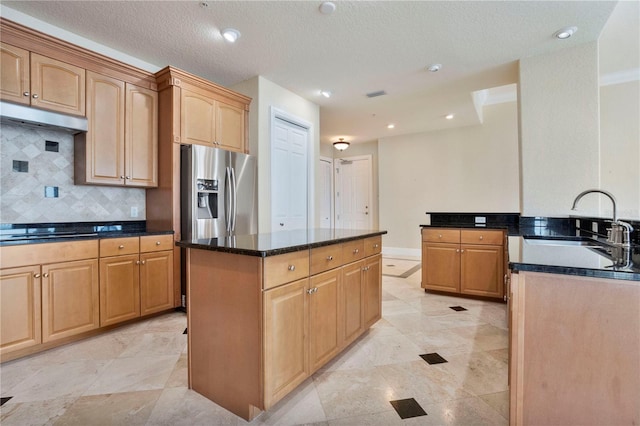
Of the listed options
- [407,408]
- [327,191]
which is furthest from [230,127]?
[327,191]

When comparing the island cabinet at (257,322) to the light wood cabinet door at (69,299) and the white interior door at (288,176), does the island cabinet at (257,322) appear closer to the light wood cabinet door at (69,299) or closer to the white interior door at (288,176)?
the light wood cabinet door at (69,299)

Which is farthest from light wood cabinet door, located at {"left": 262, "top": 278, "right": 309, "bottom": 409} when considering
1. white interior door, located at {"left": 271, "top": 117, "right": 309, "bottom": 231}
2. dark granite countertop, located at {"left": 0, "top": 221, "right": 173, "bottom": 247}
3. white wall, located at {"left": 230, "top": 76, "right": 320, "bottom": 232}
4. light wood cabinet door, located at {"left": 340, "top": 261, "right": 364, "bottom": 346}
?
white interior door, located at {"left": 271, "top": 117, "right": 309, "bottom": 231}

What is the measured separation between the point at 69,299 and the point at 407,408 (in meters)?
2.57

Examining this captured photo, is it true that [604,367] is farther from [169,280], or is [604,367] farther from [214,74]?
[214,74]

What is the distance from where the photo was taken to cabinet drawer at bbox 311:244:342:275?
1.80 metres

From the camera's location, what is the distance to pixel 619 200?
4648 millimetres

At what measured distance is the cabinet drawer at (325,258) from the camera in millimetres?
1800

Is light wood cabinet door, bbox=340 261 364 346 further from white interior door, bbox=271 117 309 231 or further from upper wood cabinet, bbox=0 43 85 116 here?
upper wood cabinet, bbox=0 43 85 116

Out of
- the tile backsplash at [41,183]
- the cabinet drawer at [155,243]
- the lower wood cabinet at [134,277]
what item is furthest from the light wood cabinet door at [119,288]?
the tile backsplash at [41,183]

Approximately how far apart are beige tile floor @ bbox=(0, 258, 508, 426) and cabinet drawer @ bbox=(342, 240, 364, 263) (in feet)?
2.33

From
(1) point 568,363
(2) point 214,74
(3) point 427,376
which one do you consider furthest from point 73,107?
(1) point 568,363

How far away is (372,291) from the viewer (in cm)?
254

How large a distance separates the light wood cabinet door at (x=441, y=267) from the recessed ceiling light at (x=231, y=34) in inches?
124

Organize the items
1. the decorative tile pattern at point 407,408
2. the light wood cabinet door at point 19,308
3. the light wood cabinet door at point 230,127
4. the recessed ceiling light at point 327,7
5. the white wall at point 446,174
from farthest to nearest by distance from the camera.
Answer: the white wall at point 446,174 → the light wood cabinet door at point 230,127 → the recessed ceiling light at point 327,7 → the light wood cabinet door at point 19,308 → the decorative tile pattern at point 407,408
